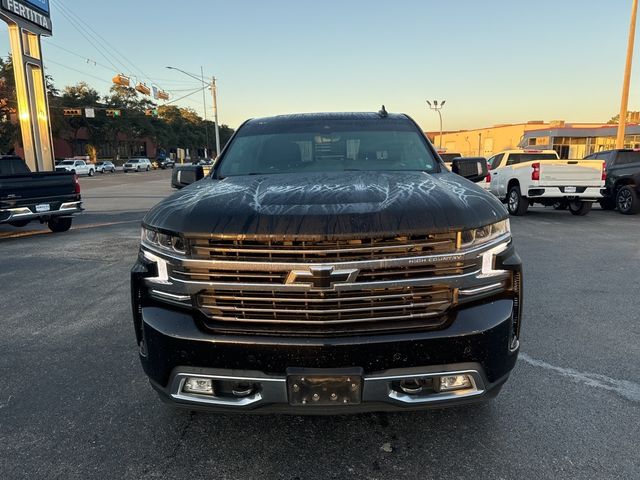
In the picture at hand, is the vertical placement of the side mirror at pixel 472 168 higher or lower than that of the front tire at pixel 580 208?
higher

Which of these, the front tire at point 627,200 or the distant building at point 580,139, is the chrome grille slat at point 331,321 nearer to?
the front tire at point 627,200

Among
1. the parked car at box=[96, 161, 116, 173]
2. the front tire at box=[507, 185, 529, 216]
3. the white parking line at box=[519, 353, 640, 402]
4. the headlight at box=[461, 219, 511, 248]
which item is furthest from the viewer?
the parked car at box=[96, 161, 116, 173]

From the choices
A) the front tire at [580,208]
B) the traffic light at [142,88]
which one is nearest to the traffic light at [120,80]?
the traffic light at [142,88]

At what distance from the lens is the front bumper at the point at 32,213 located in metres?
9.40

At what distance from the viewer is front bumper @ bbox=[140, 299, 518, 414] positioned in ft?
6.77

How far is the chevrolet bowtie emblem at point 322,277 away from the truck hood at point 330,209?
16cm

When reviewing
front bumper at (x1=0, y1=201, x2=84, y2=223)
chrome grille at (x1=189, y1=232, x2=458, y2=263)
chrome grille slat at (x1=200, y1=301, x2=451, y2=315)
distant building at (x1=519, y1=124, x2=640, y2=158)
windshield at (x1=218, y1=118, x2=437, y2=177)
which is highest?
distant building at (x1=519, y1=124, x2=640, y2=158)

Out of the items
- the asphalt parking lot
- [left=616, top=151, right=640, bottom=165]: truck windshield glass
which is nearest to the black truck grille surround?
the asphalt parking lot

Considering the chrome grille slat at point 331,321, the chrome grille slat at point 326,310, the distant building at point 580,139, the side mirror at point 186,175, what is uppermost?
the distant building at point 580,139

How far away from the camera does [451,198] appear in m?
2.31

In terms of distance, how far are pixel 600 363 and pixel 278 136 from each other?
123 inches

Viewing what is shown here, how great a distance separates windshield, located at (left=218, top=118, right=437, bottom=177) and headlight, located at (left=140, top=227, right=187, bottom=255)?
116 centimetres

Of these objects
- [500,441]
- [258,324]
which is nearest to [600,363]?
[500,441]

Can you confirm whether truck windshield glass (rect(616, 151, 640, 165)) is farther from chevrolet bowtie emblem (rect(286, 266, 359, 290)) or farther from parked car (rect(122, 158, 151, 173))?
parked car (rect(122, 158, 151, 173))
